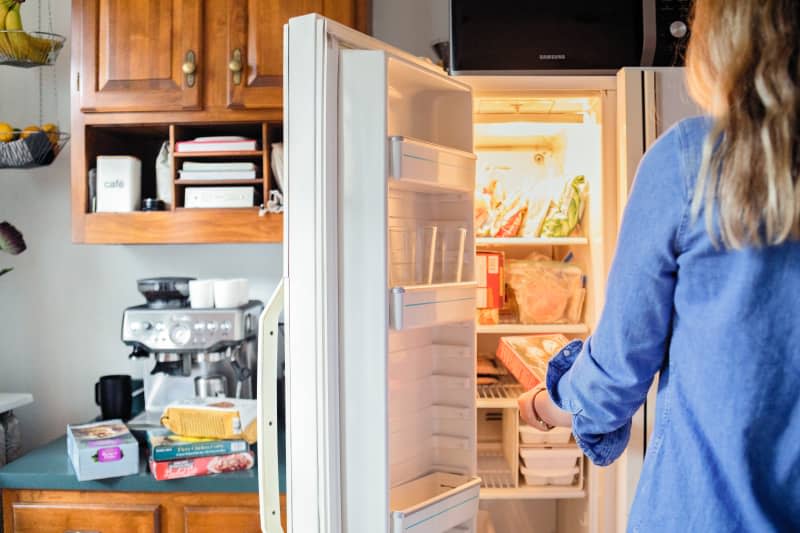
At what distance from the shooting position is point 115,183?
82.6 inches

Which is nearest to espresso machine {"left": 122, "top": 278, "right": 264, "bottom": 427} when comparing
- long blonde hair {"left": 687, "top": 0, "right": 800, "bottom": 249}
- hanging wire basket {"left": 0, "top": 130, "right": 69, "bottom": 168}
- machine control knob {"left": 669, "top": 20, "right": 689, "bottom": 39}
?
hanging wire basket {"left": 0, "top": 130, "right": 69, "bottom": 168}

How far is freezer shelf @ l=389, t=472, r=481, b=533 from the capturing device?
131 centimetres

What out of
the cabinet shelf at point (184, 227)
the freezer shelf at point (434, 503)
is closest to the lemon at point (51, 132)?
the cabinet shelf at point (184, 227)

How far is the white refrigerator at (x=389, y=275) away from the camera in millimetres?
1231

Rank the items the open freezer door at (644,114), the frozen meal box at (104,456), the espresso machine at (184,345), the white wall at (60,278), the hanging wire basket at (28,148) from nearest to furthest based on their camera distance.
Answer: the open freezer door at (644,114) < the frozen meal box at (104,456) < the espresso machine at (184,345) < the hanging wire basket at (28,148) < the white wall at (60,278)

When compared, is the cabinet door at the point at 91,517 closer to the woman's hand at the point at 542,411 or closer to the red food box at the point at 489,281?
the red food box at the point at 489,281

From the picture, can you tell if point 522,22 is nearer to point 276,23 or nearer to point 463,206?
point 463,206

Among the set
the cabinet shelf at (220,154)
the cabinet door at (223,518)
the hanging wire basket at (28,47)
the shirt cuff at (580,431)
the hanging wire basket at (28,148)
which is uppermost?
the hanging wire basket at (28,47)

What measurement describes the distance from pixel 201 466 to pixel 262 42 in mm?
1135

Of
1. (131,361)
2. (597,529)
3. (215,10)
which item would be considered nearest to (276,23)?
(215,10)

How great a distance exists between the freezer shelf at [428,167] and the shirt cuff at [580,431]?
0.41m

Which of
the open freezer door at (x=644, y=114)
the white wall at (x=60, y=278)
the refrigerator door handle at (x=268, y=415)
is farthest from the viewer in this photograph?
the white wall at (x=60, y=278)

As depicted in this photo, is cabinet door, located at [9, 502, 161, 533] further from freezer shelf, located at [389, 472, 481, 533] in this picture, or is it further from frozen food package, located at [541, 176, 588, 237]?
frozen food package, located at [541, 176, 588, 237]

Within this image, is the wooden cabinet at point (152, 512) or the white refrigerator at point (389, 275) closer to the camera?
the white refrigerator at point (389, 275)
